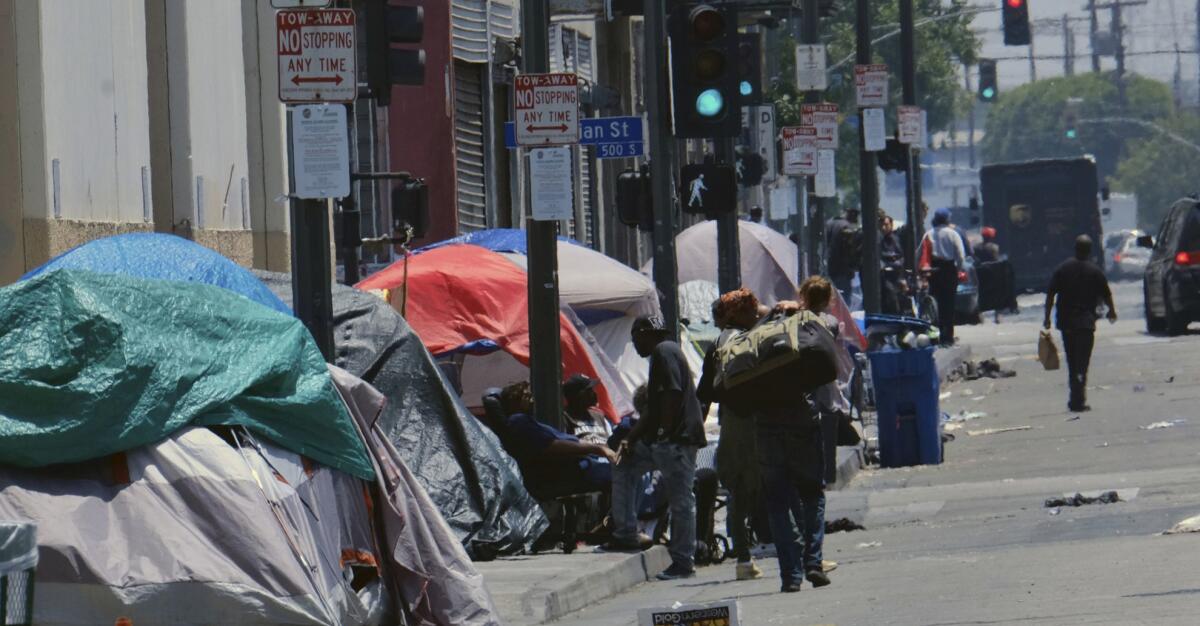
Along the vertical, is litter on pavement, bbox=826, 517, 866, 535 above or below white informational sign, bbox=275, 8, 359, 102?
below

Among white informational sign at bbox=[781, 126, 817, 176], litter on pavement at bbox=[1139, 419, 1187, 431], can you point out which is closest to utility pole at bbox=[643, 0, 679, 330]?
litter on pavement at bbox=[1139, 419, 1187, 431]

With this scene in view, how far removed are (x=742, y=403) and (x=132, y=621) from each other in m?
4.66

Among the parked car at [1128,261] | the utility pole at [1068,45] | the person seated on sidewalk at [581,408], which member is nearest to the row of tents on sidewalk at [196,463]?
the person seated on sidewalk at [581,408]

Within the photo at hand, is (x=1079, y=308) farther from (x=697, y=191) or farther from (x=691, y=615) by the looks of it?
(x=691, y=615)

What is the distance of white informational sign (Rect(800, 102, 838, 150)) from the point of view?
1136 inches

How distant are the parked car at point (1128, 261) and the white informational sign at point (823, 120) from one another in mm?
51700

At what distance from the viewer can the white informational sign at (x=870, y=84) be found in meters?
31.6

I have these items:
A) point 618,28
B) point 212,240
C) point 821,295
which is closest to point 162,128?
point 212,240

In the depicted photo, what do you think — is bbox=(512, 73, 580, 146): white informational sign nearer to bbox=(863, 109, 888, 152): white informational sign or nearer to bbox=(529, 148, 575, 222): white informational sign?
bbox=(529, 148, 575, 222): white informational sign

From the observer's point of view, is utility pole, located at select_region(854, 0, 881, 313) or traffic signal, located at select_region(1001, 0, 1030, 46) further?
traffic signal, located at select_region(1001, 0, 1030, 46)

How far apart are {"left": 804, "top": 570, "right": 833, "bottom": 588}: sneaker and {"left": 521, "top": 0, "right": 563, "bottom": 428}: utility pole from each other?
→ 346 cm

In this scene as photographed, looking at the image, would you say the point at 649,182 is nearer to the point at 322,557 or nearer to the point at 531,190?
the point at 531,190

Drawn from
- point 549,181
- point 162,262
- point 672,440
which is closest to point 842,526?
point 672,440

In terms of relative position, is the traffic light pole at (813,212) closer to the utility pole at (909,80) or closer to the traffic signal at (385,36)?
the utility pole at (909,80)
